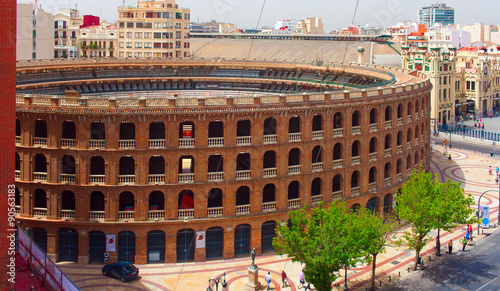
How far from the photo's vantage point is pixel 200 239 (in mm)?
61031

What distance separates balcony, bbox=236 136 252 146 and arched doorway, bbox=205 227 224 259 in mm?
9719

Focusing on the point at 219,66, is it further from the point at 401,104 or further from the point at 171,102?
the point at 171,102

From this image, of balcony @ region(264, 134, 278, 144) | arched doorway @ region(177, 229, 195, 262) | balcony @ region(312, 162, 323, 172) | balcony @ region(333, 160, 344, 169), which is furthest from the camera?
balcony @ region(333, 160, 344, 169)

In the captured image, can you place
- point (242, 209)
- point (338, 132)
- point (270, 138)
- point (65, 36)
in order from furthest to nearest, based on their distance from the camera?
point (65, 36)
point (338, 132)
point (270, 138)
point (242, 209)

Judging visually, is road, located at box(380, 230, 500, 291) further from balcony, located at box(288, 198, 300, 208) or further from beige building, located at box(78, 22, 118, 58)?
beige building, located at box(78, 22, 118, 58)

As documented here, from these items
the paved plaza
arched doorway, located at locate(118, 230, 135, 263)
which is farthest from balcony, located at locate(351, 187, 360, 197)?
arched doorway, located at locate(118, 230, 135, 263)

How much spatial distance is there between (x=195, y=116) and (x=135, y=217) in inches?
495

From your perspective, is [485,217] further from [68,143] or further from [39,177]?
[39,177]

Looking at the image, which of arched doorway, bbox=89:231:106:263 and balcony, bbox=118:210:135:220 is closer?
balcony, bbox=118:210:135:220

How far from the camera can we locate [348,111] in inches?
2635

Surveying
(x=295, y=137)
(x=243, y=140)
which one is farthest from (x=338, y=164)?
(x=243, y=140)

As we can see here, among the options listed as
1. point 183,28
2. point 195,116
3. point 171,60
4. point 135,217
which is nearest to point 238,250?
point 135,217

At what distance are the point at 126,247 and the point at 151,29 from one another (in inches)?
4564

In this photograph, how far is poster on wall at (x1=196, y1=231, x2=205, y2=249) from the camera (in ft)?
200
